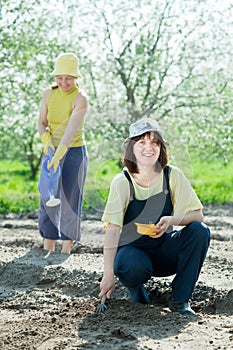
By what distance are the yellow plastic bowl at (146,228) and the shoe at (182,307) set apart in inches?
16.7

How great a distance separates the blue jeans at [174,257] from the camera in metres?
4.12

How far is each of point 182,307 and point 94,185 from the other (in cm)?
281

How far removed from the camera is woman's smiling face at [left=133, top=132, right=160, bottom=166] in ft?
13.6

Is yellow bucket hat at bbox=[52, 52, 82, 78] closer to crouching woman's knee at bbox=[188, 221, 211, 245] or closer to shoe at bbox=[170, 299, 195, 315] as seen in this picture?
crouching woman's knee at bbox=[188, 221, 211, 245]

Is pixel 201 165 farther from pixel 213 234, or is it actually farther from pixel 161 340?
pixel 161 340

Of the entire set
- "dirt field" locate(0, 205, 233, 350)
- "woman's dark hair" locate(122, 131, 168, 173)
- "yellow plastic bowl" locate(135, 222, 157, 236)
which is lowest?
"dirt field" locate(0, 205, 233, 350)

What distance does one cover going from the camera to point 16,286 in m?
4.98

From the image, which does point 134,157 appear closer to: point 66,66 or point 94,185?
point 66,66

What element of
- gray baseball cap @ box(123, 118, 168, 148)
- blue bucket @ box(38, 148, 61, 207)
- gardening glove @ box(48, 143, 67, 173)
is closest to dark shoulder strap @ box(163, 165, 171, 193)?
gray baseball cap @ box(123, 118, 168, 148)

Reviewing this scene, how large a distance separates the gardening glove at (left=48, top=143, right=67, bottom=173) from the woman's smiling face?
1.71 m

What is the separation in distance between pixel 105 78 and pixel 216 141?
188 centimetres

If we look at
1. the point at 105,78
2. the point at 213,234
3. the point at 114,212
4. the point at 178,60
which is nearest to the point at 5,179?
the point at 105,78

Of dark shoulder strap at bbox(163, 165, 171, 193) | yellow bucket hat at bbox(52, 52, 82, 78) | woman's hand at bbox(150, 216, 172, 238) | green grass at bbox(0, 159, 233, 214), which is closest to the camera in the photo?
woman's hand at bbox(150, 216, 172, 238)

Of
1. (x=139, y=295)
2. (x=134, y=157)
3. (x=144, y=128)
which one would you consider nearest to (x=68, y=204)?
(x=139, y=295)
